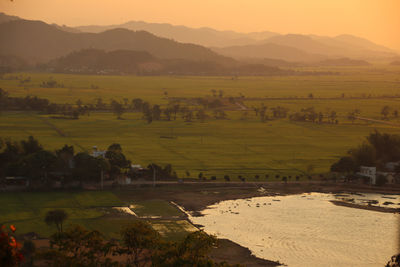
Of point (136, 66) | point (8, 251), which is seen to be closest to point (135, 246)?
point (8, 251)

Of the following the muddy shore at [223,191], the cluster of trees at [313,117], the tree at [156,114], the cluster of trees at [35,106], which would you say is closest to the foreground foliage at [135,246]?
the muddy shore at [223,191]

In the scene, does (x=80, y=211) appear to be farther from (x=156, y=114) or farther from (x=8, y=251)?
(x=156, y=114)

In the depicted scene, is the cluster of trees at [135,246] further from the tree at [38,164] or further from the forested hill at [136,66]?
the forested hill at [136,66]

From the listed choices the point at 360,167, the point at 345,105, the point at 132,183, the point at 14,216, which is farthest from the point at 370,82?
the point at 14,216

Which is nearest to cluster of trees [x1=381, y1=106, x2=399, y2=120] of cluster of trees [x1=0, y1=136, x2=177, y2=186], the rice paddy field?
the rice paddy field

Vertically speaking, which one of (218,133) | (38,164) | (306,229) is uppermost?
(218,133)

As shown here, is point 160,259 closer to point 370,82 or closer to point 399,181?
point 399,181

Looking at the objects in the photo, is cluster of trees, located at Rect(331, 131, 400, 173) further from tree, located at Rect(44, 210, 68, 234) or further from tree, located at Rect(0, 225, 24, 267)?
tree, located at Rect(0, 225, 24, 267)
